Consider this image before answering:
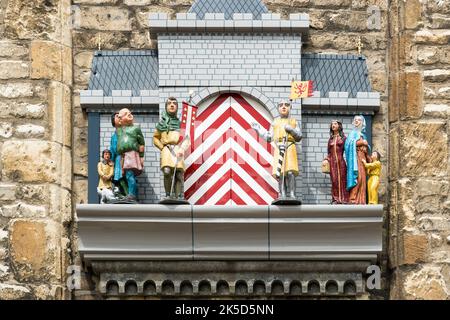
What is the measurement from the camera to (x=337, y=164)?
1764 cm

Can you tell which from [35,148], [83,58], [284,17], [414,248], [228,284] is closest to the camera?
[228,284]

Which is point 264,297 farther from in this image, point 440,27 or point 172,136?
point 440,27

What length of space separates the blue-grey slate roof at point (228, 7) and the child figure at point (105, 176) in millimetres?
1375

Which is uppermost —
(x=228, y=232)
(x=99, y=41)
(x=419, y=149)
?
(x=99, y=41)

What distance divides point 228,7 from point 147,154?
1.34 m

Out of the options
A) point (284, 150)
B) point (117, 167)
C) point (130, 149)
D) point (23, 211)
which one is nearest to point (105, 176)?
point (117, 167)

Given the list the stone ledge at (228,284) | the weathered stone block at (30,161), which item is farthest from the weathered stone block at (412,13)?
the weathered stone block at (30,161)

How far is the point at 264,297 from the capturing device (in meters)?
17.6

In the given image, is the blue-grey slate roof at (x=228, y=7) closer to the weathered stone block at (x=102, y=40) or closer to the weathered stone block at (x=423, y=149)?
the weathered stone block at (x=102, y=40)

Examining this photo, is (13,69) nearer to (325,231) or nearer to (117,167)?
(117,167)

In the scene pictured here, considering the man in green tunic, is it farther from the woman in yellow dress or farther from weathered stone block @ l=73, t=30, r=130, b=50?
the woman in yellow dress

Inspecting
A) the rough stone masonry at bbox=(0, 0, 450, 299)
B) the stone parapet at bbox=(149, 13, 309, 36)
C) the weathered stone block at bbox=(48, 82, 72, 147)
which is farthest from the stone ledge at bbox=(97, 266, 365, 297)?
the stone parapet at bbox=(149, 13, 309, 36)

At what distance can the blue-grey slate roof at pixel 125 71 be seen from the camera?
18062mm

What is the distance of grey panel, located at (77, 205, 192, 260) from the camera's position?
1741 cm
